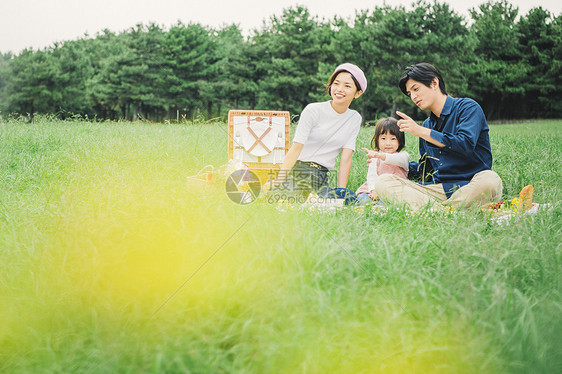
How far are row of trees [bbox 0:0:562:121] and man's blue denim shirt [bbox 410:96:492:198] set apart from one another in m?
19.5

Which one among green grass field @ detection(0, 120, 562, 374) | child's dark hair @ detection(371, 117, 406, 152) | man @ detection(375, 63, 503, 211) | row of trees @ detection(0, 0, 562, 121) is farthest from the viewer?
row of trees @ detection(0, 0, 562, 121)

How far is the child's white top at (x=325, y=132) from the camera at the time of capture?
367 centimetres

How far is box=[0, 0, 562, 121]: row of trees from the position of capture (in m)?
23.0

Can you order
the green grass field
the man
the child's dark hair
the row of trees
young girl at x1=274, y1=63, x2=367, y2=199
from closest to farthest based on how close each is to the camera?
1. the green grass field
2. the man
3. young girl at x1=274, y1=63, x2=367, y2=199
4. the child's dark hair
5. the row of trees

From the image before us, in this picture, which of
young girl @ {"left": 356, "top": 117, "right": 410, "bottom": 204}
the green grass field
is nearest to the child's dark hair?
young girl @ {"left": 356, "top": 117, "right": 410, "bottom": 204}

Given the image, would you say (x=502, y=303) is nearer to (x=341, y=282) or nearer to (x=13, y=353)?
(x=341, y=282)

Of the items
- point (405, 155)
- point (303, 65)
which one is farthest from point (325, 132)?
point (303, 65)

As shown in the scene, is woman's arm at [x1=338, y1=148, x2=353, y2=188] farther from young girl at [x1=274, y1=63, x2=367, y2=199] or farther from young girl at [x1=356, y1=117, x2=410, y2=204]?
young girl at [x1=356, y1=117, x2=410, y2=204]

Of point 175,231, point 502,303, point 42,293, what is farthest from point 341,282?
point 42,293

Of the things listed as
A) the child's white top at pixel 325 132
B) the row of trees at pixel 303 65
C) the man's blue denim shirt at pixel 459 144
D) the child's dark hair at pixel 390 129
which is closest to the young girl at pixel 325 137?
the child's white top at pixel 325 132

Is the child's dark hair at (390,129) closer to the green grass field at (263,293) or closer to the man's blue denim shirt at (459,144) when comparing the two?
the man's blue denim shirt at (459,144)

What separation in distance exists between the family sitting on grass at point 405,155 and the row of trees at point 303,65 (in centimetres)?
1909

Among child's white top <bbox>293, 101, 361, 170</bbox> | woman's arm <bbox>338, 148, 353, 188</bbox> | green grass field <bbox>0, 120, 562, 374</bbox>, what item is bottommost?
green grass field <bbox>0, 120, 562, 374</bbox>

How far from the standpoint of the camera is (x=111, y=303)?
4.92 feet
